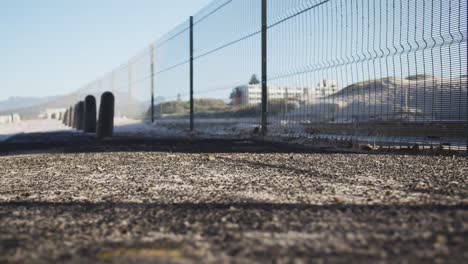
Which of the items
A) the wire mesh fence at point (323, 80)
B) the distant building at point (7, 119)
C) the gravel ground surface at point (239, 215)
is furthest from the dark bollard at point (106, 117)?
the distant building at point (7, 119)

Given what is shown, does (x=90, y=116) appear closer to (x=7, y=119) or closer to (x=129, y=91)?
(x=129, y=91)

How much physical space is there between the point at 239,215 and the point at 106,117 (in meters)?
7.93

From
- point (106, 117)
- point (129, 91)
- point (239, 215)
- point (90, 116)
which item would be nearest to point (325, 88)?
point (106, 117)

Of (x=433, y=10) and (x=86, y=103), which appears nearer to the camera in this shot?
(x=433, y=10)

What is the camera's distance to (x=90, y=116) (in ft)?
40.7

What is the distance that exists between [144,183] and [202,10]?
9.11 metres

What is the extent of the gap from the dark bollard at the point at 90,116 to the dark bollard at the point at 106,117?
118 inches

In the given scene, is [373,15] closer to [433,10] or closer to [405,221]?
[433,10]

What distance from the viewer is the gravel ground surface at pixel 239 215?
1387 millimetres

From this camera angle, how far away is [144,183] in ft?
9.49

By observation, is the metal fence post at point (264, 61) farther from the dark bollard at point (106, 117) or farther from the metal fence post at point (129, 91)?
the metal fence post at point (129, 91)

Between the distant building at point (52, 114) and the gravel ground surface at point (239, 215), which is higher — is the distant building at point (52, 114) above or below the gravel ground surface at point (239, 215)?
above

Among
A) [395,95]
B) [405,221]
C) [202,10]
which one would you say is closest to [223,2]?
[202,10]

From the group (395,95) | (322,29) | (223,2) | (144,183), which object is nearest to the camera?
(144,183)
